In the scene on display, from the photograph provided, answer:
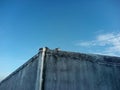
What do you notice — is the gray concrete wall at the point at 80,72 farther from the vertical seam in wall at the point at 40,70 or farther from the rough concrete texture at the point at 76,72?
the vertical seam in wall at the point at 40,70

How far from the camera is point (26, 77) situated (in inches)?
371

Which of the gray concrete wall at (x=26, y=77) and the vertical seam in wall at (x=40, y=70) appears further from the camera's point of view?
the gray concrete wall at (x=26, y=77)

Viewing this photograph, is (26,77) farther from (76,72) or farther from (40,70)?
(76,72)

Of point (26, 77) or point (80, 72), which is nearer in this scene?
point (80, 72)

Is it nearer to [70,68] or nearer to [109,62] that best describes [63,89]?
[70,68]

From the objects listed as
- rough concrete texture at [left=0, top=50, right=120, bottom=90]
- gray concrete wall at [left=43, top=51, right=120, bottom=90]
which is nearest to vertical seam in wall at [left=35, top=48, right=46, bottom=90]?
rough concrete texture at [left=0, top=50, right=120, bottom=90]

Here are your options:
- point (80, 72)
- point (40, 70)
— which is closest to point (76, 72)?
point (80, 72)

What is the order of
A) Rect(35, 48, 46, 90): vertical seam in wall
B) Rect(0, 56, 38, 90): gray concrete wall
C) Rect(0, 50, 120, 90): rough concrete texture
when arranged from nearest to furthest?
Rect(35, 48, 46, 90): vertical seam in wall
Rect(0, 50, 120, 90): rough concrete texture
Rect(0, 56, 38, 90): gray concrete wall

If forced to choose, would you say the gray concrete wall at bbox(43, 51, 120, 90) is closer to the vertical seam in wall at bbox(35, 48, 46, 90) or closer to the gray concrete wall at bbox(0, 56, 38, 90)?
the vertical seam in wall at bbox(35, 48, 46, 90)

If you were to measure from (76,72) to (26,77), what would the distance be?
2.76 m

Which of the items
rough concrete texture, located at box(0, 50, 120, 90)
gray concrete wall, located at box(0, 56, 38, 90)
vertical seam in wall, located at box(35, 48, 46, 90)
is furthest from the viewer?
gray concrete wall, located at box(0, 56, 38, 90)

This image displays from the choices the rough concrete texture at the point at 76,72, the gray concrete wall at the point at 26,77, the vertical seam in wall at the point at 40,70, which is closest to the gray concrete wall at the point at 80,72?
the rough concrete texture at the point at 76,72

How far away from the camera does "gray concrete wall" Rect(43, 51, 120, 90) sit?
7.95 m

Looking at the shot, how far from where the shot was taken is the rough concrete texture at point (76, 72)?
794cm
